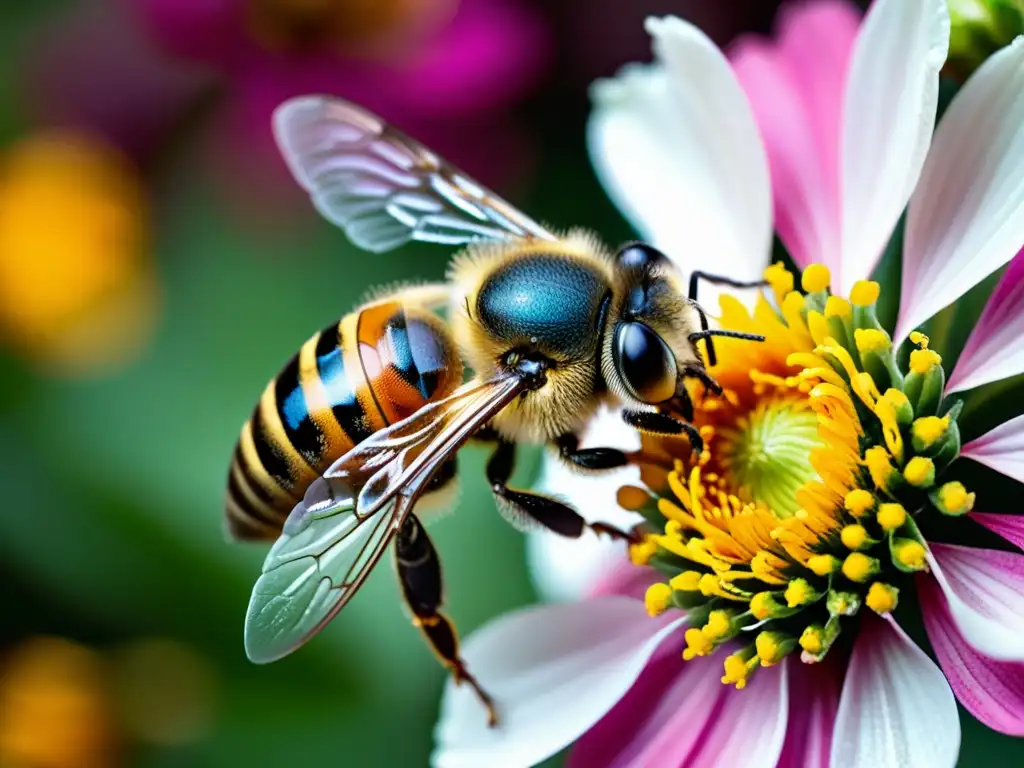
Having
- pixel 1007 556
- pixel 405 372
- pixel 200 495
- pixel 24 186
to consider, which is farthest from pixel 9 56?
pixel 1007 556

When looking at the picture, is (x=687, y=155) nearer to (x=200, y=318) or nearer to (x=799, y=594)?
(x=799, y=594)

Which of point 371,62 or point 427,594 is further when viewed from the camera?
point 371,62

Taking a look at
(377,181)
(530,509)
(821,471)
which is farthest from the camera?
(377,181)

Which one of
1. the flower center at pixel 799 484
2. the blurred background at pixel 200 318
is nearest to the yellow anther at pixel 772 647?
the flower center at pixel 799 484

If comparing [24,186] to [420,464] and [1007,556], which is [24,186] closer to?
[420,464]

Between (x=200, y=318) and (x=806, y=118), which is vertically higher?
(x=806, y=118)

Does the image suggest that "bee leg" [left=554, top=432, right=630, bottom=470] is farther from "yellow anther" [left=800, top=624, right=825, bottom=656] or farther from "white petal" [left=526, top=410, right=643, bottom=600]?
"yellow anther" [left=800, top=624, right=825, bottom=656]

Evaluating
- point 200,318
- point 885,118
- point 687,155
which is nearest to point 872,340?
point 885,118
